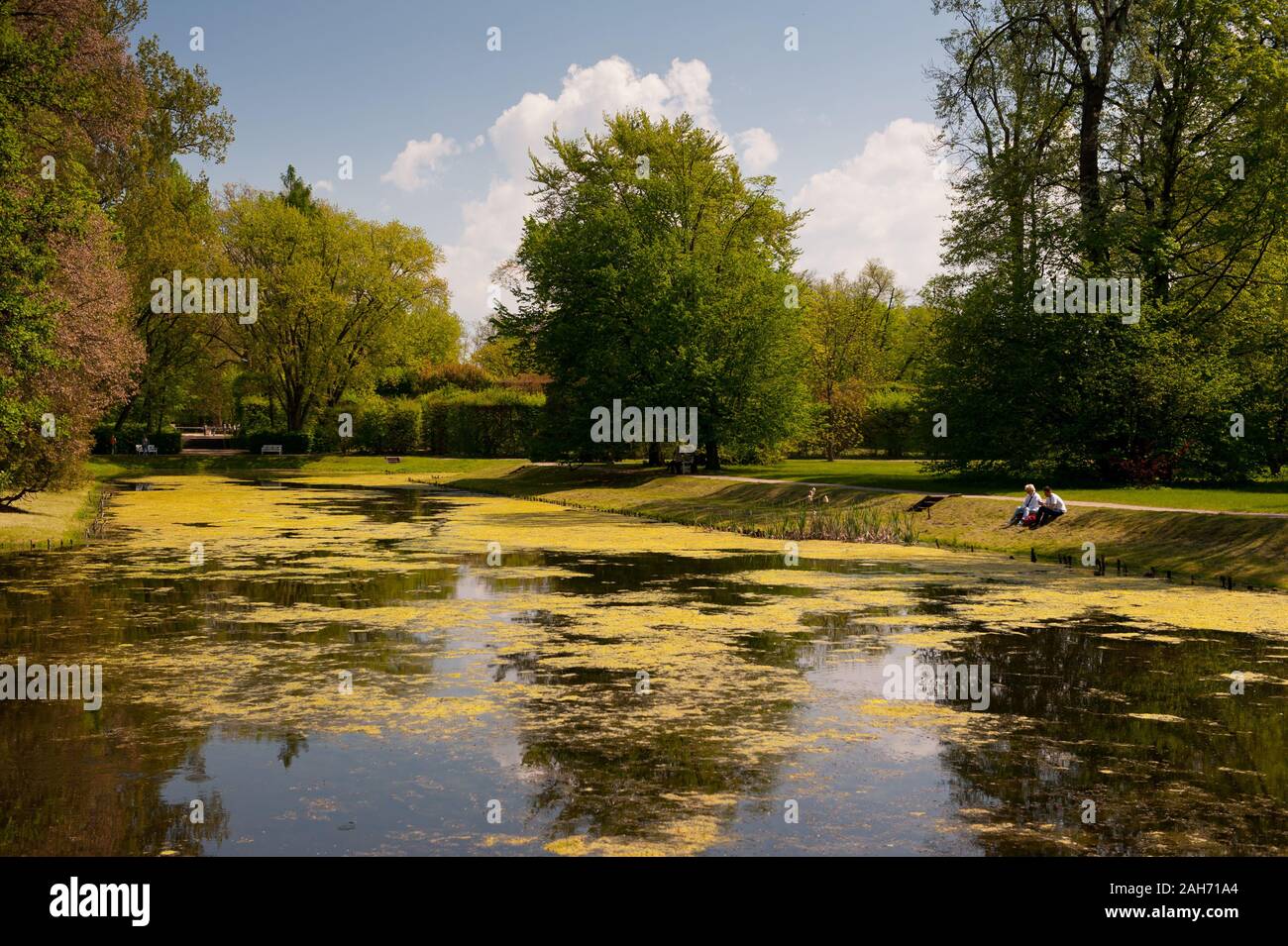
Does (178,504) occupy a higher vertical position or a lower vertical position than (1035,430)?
lower

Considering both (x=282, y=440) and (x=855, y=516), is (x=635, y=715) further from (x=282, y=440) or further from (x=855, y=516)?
(x=282, y=440)

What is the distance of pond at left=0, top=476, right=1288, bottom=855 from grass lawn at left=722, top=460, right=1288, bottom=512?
23.3 ft

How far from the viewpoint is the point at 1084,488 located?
31078mm

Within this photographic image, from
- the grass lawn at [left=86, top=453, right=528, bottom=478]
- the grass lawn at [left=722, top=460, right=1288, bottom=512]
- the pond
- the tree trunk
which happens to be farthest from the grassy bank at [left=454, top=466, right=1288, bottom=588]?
the grass lawn at [left=86, top=453, right=528, bottom=478]

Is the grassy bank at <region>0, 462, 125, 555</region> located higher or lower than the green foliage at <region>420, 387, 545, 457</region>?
lower

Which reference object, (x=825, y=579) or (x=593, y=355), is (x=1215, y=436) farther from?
(x=593, y=355)

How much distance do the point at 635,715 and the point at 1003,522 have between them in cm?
1813

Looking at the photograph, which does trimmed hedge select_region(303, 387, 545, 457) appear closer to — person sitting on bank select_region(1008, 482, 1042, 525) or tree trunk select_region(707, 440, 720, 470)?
tree trunk select_region(707, 440, 720, 470)

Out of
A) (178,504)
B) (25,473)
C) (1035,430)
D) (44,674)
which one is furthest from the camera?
(178,504)

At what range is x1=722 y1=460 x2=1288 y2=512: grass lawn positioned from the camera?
2541 centimetres
